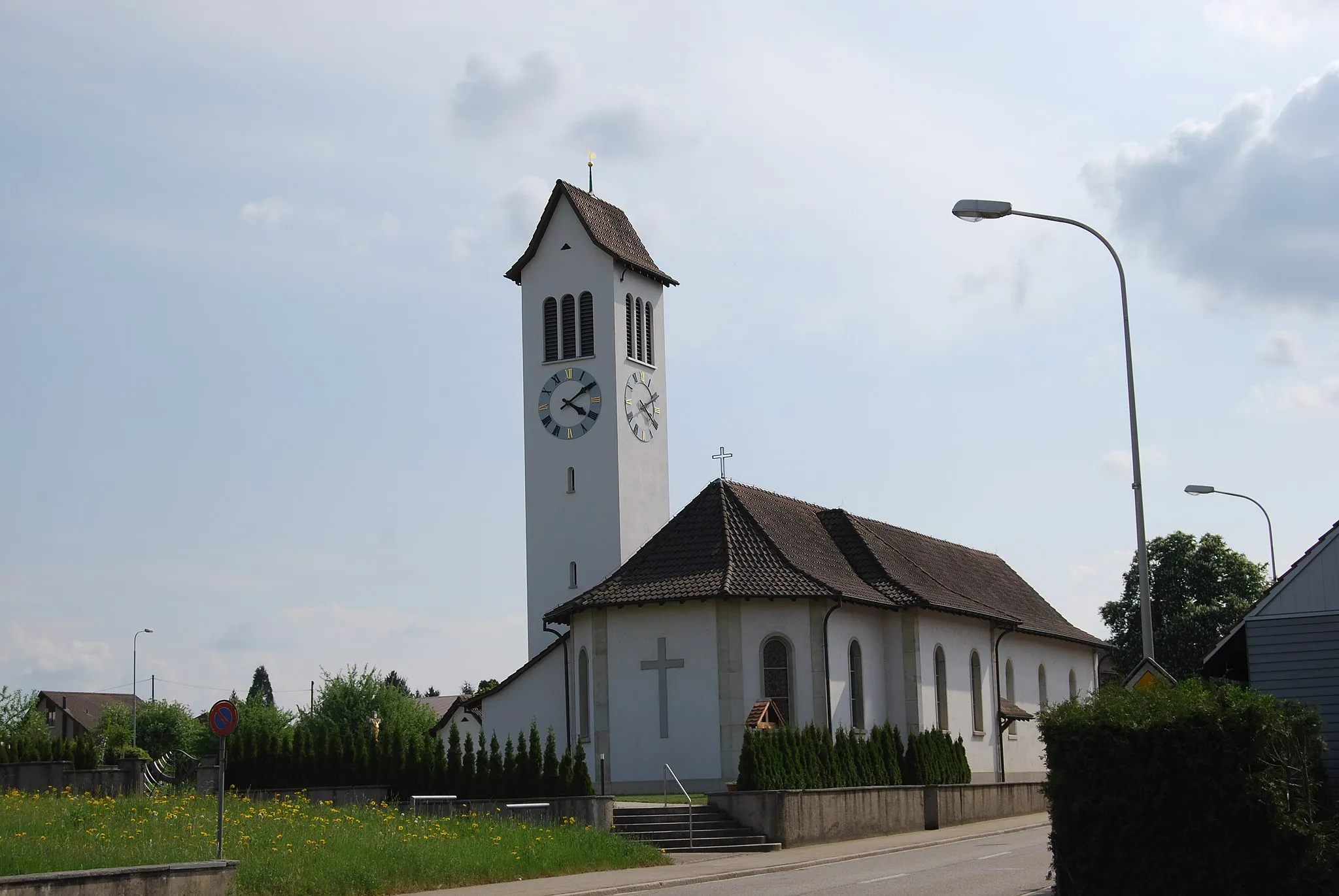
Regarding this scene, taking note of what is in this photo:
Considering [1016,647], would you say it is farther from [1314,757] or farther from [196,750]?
[196,750]

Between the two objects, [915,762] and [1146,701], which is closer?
[1146,701]

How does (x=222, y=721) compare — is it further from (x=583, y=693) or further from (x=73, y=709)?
(x=73, y=709)

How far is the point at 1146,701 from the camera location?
659 inches

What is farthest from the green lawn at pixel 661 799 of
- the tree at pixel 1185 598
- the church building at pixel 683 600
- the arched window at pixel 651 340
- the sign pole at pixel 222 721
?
the tree at pixel 1185 598

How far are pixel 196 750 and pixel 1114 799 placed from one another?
80195 millimetres

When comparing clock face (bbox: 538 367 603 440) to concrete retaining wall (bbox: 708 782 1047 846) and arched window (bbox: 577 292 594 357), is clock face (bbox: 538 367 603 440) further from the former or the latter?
concrete retaining wall (bbox: 708 782 1047 846)

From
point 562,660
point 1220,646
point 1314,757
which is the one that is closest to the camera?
point 1314,757

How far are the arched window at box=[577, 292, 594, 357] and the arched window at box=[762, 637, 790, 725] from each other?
16.2 meters

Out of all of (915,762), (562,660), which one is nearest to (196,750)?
(562,660)

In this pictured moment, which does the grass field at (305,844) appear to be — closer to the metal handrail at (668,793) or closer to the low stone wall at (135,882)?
the low stone wall at (135,882)

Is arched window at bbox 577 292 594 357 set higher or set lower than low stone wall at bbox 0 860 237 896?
higher

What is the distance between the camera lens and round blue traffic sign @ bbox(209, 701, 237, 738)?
19.1 m

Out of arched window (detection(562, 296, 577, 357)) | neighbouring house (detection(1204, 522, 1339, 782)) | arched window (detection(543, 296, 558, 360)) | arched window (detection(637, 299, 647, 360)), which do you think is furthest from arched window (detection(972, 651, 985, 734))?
neighbouring house (detection(1204, 522, 1339, 782))

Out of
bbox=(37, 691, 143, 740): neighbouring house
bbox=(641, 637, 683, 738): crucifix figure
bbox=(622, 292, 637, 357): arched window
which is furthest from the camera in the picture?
bbox=(37, 691, 143, 740): neighbouring house
